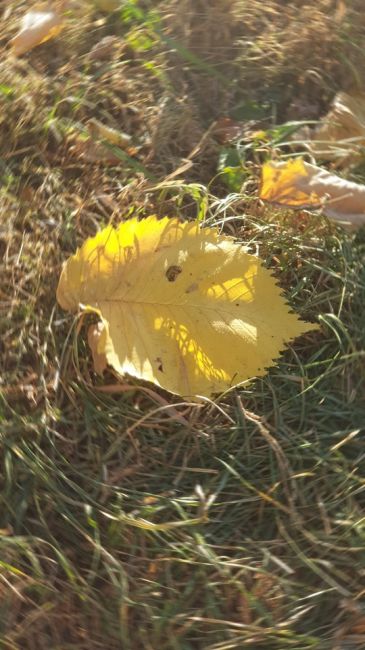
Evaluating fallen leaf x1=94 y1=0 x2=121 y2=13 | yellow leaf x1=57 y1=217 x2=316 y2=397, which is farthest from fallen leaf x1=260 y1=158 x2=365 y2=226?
fallen leaf x1=94 y1=0 x2=121 y2=13

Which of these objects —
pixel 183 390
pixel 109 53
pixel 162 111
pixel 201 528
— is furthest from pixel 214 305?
pixel 109 53

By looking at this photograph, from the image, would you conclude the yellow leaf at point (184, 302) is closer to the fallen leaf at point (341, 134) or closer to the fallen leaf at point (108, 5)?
the fallen leaf at point (341, 134)

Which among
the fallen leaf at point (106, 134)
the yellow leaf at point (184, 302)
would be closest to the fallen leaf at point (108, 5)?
the fallen leaf at point (106, 134)

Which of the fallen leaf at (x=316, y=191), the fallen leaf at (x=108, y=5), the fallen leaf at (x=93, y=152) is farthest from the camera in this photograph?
the fallen leaf at (x=108, y=5)

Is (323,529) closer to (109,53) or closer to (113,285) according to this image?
(113,285)

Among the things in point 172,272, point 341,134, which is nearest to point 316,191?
point 341,134

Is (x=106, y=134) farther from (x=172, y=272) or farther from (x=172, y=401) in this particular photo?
(x=172, y=401)
